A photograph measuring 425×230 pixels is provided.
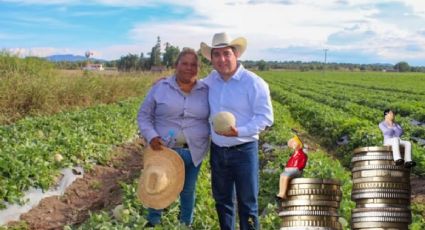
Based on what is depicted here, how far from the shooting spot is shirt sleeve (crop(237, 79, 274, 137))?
5016mm

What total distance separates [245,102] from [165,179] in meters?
0.99

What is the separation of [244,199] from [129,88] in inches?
974

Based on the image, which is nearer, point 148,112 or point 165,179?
point 165,179

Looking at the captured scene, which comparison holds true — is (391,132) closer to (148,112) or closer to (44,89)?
(148,112)

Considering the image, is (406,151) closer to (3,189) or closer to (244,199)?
(244,199)

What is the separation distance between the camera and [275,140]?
43.5ft

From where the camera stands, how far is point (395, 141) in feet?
10.7

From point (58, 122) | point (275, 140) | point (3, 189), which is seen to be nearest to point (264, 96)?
point (3, 189)

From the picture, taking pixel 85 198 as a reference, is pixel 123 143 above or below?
above

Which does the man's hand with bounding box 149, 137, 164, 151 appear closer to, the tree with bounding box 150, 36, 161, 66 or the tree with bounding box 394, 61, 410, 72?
the tree with bounding box 150, 36, 161, 66

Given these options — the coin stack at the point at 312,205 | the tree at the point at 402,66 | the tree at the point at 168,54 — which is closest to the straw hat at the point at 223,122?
the coin stack at the point at 312,205

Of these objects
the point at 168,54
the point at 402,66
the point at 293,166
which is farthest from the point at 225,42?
the point at 402,66

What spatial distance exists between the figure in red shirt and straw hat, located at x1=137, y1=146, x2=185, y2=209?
1920 mm

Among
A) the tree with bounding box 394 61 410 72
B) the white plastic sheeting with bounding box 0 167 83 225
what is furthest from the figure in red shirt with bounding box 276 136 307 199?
the tree with bounding box 394 61 410 72
